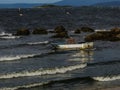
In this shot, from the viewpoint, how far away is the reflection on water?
1347 inches

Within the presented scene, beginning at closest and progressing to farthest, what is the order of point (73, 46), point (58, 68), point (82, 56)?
point (58, 68) → point (82, 56) → point (73, 46)

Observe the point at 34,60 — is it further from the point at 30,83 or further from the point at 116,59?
the point at 30,83

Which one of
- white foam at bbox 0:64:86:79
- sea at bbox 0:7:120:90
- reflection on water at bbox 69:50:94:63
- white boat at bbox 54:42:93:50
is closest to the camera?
sea at bbox 0:7:120:90

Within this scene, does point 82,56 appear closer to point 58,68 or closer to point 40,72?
point 58,68

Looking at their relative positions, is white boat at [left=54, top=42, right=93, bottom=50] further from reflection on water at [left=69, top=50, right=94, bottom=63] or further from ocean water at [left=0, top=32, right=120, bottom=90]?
reflection on water at [left=69, top=50, right=94, bottom=63]

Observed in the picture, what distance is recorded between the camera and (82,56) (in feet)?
119

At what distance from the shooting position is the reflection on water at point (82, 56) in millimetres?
34222

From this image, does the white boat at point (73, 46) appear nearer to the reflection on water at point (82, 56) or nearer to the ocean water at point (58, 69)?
the ocean water at point (58, 69)

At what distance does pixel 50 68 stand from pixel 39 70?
3.33 ft

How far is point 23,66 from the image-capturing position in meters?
30.7

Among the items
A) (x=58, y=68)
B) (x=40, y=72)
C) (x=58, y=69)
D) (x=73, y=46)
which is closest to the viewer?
(x=40, y=72)

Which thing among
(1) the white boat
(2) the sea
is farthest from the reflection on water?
(1) the white boat

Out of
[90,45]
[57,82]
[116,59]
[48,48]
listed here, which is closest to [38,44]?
[48,48]

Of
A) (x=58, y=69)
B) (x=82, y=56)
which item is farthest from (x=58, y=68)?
(x=82, y=56)
